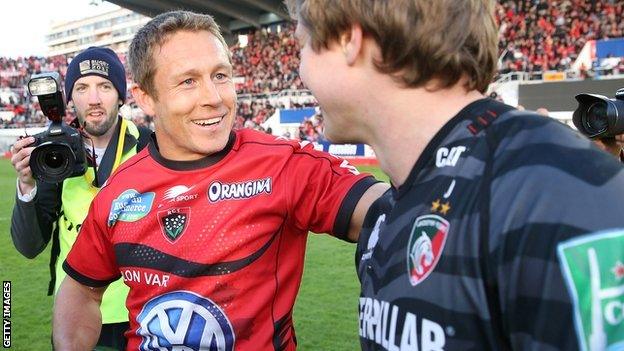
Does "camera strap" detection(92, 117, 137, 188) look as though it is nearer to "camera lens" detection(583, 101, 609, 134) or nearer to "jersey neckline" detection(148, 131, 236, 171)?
"jersey neckline" detection(148, 131, 236, 171)

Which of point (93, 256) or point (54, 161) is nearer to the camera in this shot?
point (93, 256)

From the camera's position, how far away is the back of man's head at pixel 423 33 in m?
1.06

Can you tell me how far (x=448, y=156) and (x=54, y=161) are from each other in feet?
7.17

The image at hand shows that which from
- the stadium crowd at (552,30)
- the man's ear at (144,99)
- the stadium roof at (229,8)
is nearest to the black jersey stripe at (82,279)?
the man's ear at (144,99)

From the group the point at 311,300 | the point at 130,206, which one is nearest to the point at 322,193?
the point at 130,206

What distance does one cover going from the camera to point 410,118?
1146 mm

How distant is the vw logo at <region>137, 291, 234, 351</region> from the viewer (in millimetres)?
1853

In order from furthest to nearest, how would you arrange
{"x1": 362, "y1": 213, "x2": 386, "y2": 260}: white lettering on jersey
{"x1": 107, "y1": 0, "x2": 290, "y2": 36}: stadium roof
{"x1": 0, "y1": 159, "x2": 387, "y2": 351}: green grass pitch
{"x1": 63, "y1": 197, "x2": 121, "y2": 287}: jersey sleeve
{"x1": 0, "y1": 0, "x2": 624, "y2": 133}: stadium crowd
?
{"x1": 107, "y1": 0, "x2": 290, "y2": 36}: stadium roof
{"x1": 0, "y1": 0, "x2": 624, "y2": 133}: stadium crowd
{"x1": 0, "y1": 159, "x2": 387, "y2": 351}: green grass pitch
{"x1": 63, "y1": 197, "x2": 121, "y2": 287}: jersey sleeve
{"x1": 362, "y1": 213, "x2": 386, "y2": 260}: white lettering on jersey

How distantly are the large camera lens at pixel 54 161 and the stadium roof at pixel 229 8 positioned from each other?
34.8 metres

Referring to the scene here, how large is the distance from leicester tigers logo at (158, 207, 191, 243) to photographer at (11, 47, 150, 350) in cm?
109

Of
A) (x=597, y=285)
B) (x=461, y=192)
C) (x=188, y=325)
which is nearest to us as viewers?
(x=597, y=285)

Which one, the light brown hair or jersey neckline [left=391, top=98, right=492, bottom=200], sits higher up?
the light brown hair

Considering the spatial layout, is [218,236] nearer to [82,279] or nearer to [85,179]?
[82,279]

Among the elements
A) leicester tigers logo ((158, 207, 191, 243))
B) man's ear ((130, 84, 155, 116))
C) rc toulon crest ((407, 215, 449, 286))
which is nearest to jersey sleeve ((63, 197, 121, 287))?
leicester tigers logo ((158, 207, 191, 243))
